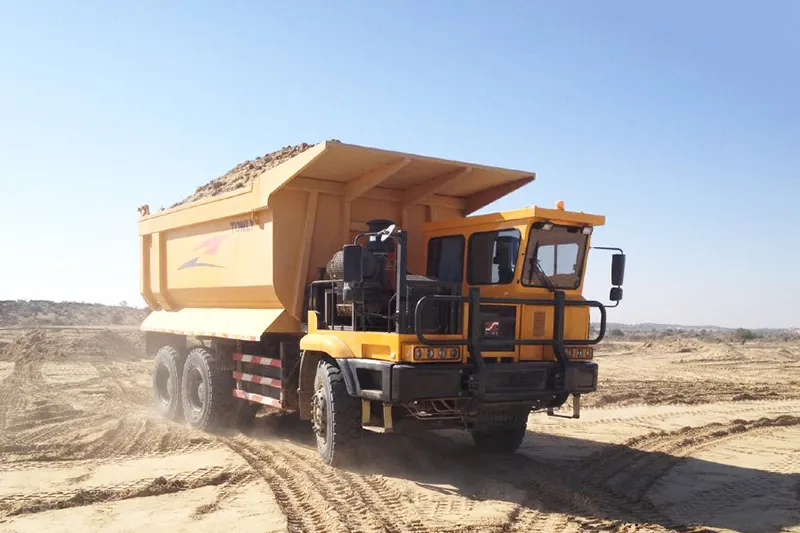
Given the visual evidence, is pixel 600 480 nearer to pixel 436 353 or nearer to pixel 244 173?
pixel 436 353

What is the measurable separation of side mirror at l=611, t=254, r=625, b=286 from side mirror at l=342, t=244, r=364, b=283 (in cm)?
313

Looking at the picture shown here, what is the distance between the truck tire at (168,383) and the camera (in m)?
11.6

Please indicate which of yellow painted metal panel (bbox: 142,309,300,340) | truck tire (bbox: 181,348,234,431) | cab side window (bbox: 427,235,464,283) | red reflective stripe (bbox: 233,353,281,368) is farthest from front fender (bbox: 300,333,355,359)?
truck tire (bbox: 181,348,234,431)

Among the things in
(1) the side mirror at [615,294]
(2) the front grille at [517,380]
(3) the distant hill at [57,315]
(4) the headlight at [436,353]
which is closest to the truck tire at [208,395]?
(4) the headlight at [436,353]

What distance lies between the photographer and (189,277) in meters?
11.4

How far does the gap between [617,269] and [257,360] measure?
485cm

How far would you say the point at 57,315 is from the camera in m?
56.9

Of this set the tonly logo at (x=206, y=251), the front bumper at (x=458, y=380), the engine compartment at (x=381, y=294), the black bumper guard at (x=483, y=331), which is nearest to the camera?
the front bumper at (x=458, y=380)

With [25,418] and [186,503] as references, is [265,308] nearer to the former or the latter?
[186,503]

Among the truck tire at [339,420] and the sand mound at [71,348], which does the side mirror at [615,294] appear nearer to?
the truck tire at [339,420]

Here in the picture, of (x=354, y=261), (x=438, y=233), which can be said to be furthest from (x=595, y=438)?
(x=354, y=261)

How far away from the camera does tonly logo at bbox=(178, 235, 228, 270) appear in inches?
413

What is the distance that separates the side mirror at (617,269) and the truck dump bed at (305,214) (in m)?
1.77

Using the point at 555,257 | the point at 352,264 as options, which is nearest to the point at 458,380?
the point at 352,264
